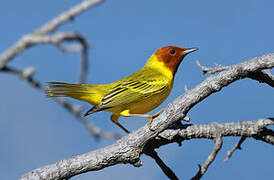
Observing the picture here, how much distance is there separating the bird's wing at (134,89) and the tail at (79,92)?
22 centimetres

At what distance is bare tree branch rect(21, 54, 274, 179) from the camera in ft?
14.0

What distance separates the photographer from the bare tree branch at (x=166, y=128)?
427cm

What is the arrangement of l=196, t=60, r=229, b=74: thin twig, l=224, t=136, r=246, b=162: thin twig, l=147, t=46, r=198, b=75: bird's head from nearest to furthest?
l=224, t=136, r=246, b=162: thin twig
l=196, t=60, r=229, b=74: thin twig
l=147, t=46, r=198, b=75: bird's head

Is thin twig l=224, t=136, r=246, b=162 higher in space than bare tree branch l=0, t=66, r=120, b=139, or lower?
lower

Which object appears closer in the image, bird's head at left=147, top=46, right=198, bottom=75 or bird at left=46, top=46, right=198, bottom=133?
bird at left=46, top=46, right=198, bottom=133

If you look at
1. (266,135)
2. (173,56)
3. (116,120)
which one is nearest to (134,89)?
(116,120)

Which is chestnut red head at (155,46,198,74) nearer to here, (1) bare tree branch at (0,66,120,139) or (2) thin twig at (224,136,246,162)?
(1) bare tree branch at (0,66,120,139)

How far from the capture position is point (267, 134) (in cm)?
451

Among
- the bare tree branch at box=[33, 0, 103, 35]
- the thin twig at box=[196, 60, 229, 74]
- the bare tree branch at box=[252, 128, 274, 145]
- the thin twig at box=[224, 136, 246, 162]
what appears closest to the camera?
the thin twig at box=[224, 136, 246, 162]

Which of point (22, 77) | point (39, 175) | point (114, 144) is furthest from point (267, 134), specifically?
point (22, 77)

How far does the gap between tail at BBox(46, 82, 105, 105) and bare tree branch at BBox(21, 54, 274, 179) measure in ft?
4.80

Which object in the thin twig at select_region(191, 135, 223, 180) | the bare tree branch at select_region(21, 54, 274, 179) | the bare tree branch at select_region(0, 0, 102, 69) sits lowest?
the thin twig at select_region(191, 135, 223, 180)

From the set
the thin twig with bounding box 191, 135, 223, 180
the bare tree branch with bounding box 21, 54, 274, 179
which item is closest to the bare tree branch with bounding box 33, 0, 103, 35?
the bare tree branch with bounding box 21, 54, 274, 179

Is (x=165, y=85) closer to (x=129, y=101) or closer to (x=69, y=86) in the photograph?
(x=129, y=101)
